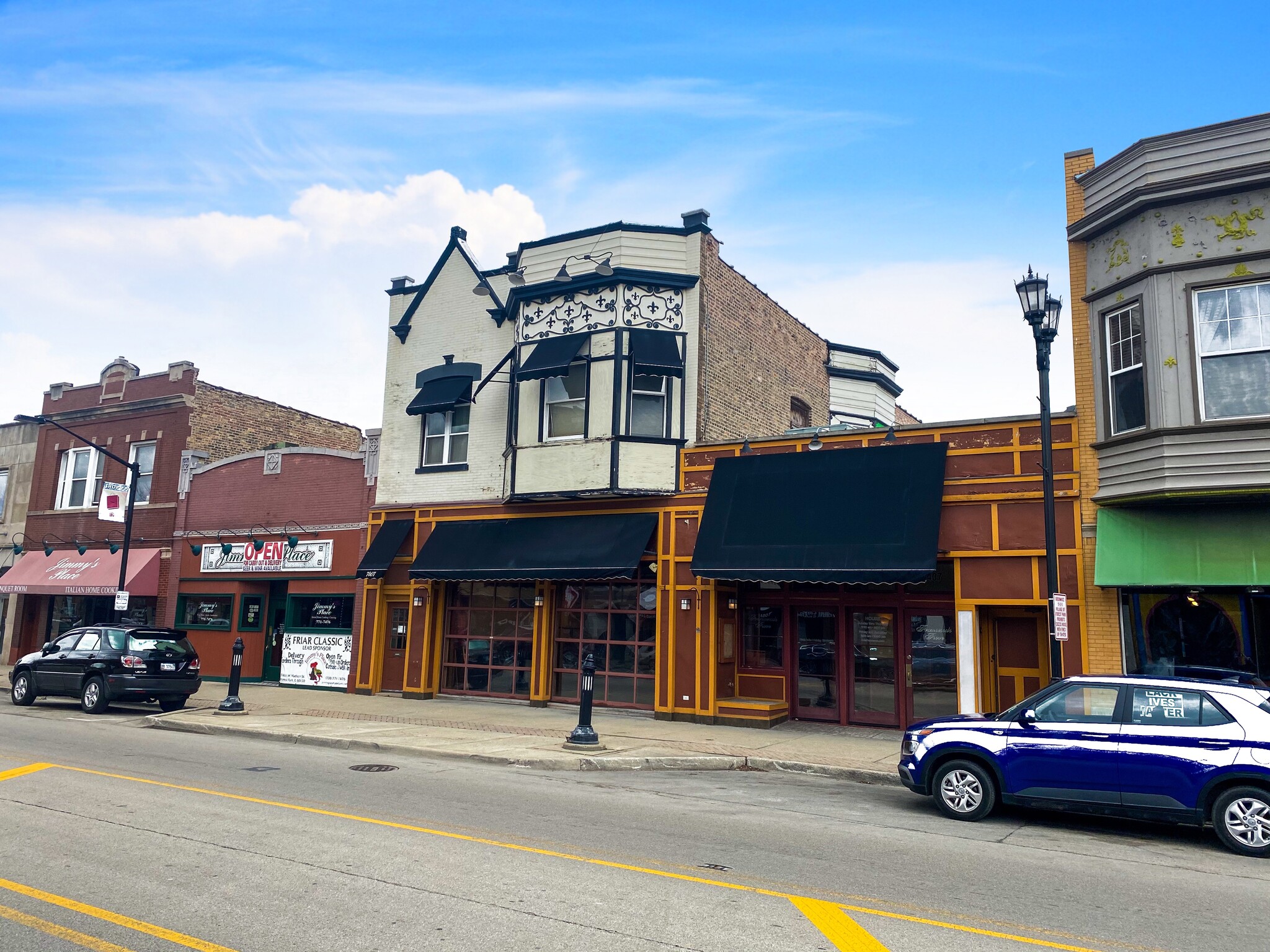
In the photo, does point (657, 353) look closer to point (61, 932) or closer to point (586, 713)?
point (586, 713)

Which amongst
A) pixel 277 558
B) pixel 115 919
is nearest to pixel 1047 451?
pixel 115 919

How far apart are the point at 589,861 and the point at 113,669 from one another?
1437 cm

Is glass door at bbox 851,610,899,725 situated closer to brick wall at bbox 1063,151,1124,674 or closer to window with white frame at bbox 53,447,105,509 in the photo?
brick wall at bbox 1063,151,1124,674

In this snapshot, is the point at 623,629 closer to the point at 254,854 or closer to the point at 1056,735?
the point at 1056,735

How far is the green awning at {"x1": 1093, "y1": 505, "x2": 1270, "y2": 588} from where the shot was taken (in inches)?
506

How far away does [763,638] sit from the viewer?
18.2m

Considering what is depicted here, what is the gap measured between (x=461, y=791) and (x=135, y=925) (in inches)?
202

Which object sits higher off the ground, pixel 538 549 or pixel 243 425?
pixel 243 425

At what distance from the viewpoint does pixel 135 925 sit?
5.57 m

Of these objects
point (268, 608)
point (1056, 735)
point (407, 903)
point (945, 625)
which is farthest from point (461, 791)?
point (268, 608)

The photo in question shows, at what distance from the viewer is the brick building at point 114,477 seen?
26.7 m

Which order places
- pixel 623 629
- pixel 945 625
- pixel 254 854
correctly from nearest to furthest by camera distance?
pixel 254 854 < pixel 945 625 < pixel 623 629

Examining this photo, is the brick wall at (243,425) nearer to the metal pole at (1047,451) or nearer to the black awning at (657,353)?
the black awning at (657,353)

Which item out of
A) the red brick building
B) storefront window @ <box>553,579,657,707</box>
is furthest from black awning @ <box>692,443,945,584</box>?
the red brick building
